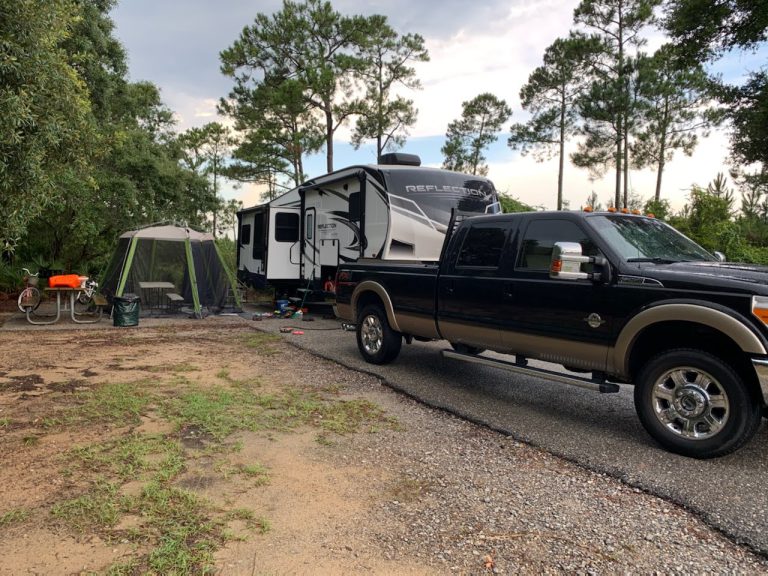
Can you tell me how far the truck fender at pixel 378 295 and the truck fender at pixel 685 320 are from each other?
300 cm

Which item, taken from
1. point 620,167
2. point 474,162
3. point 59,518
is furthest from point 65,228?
point 474,162

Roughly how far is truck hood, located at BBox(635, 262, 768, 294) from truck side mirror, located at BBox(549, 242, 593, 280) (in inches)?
18.2

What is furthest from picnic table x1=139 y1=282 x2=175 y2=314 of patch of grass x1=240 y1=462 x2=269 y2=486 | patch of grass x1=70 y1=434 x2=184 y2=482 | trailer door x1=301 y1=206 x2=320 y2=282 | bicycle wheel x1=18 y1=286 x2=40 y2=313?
patch of grass x1=240 y1=462 x2=269 y2=486

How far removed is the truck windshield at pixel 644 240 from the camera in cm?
466

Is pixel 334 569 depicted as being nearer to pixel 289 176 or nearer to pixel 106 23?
pixel 106 23

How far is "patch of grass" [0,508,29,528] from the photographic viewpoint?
3027mm

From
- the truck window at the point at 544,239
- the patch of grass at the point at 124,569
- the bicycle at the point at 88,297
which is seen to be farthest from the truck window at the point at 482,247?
the bicycle at the point at 88,297

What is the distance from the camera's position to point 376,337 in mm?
7254

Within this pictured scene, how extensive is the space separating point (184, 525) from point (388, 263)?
4.53m

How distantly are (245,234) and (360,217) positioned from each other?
658 centimetres

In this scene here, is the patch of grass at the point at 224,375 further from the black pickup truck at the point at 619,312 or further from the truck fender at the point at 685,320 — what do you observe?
the truck fender at the point at 685,320

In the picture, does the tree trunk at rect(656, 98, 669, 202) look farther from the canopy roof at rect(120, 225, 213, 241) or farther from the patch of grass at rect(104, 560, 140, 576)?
the patch of grass at rect(104, 560, 140, 576)

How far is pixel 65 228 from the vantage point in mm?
15578

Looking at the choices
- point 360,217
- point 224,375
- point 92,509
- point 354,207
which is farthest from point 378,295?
point 92,509
